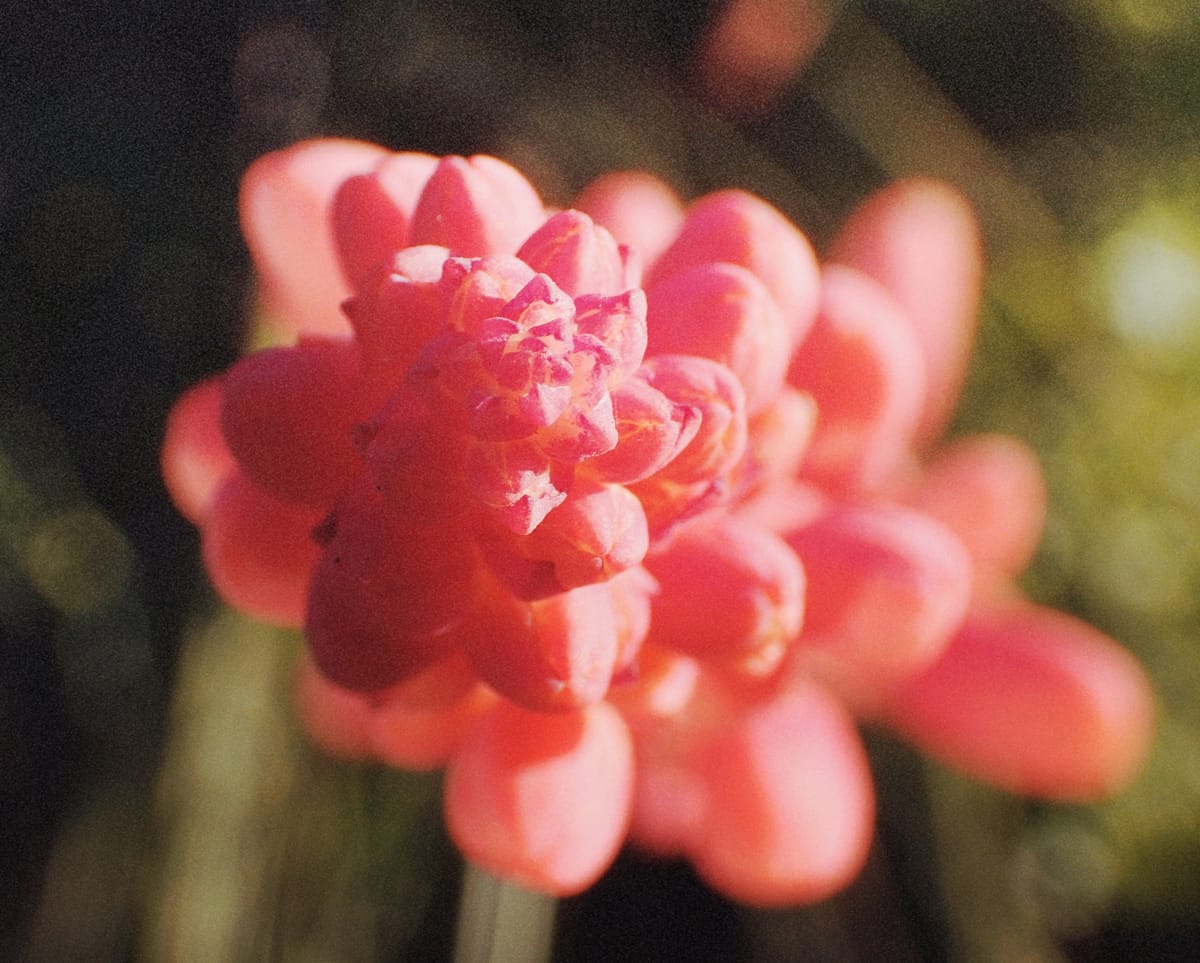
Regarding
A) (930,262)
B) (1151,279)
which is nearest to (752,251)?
(930,262)

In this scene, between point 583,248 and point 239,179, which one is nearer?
point 583,248

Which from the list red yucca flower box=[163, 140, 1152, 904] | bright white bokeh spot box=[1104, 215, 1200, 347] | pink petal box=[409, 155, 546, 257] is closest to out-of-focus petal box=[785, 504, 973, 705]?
red yucca flower box=[163, 140, 1152, 904]

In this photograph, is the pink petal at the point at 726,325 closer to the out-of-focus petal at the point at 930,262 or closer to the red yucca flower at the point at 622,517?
the red yucca flower at the point at 622,517

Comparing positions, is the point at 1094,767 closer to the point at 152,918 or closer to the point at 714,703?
the point at 714,703

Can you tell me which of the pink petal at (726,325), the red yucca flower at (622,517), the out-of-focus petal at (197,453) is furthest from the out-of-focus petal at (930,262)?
the out-of-focus petal at (197,453)

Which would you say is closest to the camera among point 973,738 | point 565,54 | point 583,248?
point 583,248

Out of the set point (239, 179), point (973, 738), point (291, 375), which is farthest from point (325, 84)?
point (973, 738)
